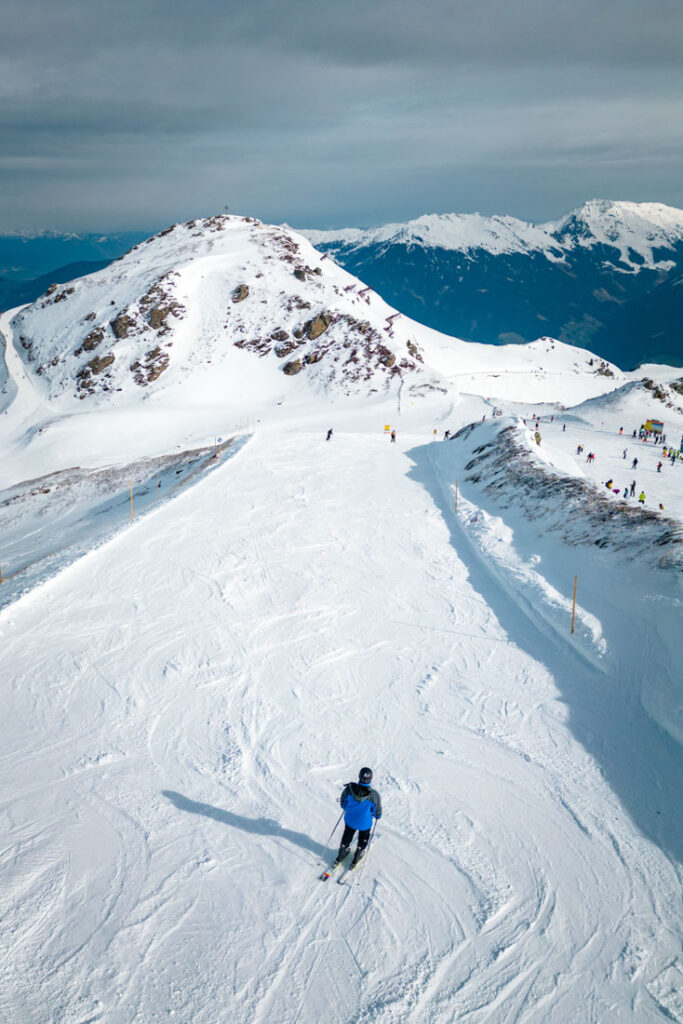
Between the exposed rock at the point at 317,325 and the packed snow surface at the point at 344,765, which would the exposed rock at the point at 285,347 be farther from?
the packed snow surface at the point at 344,765

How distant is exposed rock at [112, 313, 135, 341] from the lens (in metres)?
83.2

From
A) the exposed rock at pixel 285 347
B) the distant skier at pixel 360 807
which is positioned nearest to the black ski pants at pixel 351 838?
the distant skier at pixel 360 807

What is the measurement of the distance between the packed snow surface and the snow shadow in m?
0.06

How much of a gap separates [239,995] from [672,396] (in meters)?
84.0

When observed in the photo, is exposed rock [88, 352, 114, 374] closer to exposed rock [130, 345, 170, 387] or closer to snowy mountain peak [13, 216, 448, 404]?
snowy mountain peak [13, 216, 448, 404]

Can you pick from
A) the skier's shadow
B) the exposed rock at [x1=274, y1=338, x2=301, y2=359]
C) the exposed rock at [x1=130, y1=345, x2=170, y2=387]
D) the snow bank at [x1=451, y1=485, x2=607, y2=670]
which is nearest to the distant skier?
the skier's shadow

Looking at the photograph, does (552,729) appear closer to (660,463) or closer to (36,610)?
(36,610)

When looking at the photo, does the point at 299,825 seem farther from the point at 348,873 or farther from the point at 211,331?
the point at 211,331

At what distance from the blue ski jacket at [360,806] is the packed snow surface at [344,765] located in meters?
0.89

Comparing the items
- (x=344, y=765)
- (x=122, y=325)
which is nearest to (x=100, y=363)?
(x=122, y=325)

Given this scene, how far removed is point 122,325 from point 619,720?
8768 cm

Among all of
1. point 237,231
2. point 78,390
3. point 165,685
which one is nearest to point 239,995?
point 165,685

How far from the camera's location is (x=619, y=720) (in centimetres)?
1098

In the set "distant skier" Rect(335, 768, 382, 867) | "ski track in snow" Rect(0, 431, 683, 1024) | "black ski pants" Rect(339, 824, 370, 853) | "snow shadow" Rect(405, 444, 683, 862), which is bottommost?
"snow shadow" Rect(405, 444, 683, 862)
